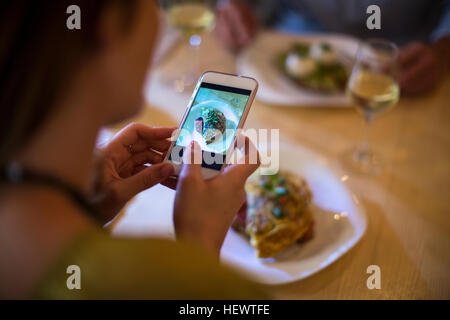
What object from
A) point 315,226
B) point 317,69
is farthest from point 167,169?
point 317,69

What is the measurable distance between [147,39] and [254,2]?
134 centimetres

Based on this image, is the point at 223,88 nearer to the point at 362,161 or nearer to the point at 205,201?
the point at 205,201

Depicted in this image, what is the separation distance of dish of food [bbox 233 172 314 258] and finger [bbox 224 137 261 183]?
0.48ft

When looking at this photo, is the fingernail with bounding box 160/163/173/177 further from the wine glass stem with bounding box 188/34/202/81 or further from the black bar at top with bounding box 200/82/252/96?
the wine glass stem with bounding box 188/34/202/81

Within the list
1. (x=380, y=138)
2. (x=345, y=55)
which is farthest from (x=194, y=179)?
(x=345, y=55)

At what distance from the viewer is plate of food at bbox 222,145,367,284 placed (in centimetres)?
66

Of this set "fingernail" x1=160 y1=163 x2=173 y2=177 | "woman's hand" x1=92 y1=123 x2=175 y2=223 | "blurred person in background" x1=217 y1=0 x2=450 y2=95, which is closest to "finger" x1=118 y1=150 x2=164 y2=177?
"woman's hand" x1=92 y1=123 x2=175 y2=223

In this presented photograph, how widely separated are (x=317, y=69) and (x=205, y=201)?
72cm

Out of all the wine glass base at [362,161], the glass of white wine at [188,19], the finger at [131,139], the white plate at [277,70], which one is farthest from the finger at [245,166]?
the glass of white wine at [188,19]

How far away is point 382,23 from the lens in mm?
1502

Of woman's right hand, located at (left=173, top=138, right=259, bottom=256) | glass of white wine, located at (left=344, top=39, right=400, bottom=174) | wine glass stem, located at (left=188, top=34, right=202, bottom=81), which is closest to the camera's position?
woman's right hand, located at (left=173, top=138, right=259, bottom=256)

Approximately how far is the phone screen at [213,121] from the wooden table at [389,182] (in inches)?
10.2

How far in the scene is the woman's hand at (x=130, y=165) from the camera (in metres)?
0.60
